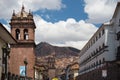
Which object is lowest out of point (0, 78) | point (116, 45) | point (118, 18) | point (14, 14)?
point (0, 78)

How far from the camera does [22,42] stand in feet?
248

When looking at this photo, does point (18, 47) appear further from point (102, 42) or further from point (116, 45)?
point (116, 45)

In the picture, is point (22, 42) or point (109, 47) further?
point (22, 42)

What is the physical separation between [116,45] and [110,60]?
255 cm

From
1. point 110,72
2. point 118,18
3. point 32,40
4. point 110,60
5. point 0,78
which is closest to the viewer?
point 0,78

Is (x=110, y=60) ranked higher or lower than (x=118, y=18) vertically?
lower

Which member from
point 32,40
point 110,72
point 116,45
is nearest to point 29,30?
point 32,40

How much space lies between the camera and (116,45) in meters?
53.8

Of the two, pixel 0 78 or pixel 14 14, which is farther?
pixel 14 14

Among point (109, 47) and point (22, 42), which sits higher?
point (22, 42)

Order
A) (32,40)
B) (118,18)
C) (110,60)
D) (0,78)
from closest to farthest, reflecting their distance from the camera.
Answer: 1. (0,78)
2. (118,18)
3. (110,60)
4. (32,40)

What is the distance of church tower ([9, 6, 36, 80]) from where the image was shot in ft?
248

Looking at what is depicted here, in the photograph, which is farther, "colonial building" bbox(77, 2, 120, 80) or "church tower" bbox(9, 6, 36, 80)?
"church tower" bbox(9, 6, 36, 80)

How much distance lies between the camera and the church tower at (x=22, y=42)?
7550 centimetres
